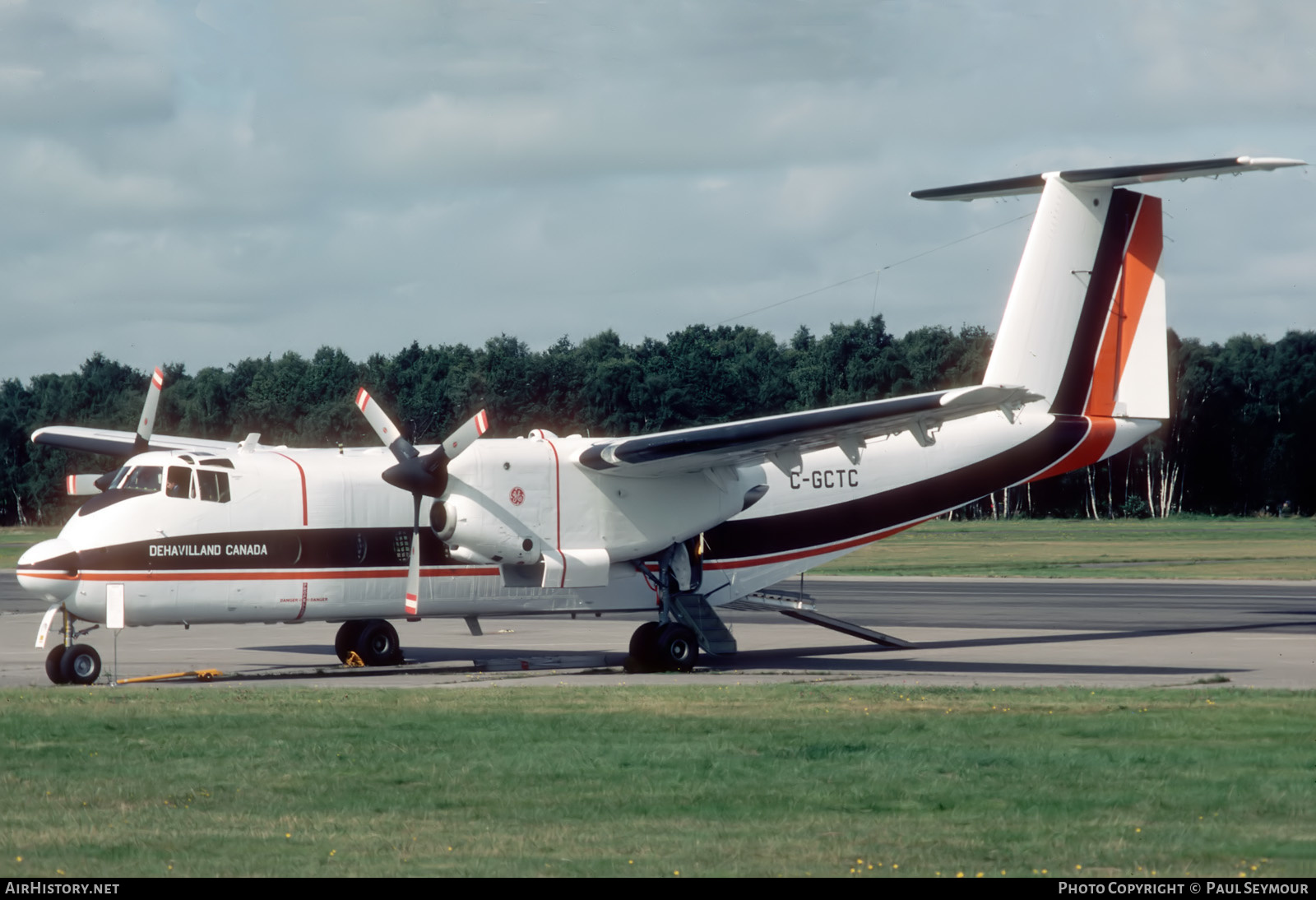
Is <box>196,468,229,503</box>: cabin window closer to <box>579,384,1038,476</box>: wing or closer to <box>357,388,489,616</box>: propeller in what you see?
<box>357,388,489,616</box>: propeller

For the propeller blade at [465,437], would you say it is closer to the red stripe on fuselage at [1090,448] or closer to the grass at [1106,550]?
the red stripe on fuselage at [1090,448]

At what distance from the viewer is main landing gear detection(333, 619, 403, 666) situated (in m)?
23.9

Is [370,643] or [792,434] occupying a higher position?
[792,434]

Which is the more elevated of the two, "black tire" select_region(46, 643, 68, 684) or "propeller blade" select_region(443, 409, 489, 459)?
"propeller blade" select_region(443, 409, 489, 459)

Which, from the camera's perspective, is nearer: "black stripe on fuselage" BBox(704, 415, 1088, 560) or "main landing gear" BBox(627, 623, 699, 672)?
"main landing gear" BBox(627, 623, 699, 672)

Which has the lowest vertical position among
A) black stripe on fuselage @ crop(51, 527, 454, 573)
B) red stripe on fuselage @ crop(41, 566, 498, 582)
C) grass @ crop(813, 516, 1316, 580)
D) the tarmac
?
the tarmac

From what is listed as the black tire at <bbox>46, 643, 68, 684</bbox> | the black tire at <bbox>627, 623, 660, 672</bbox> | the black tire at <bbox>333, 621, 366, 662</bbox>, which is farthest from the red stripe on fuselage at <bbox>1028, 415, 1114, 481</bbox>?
the black tire at <bbox>46, 643, 68, 684</bbox>

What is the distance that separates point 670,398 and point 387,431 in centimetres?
6108

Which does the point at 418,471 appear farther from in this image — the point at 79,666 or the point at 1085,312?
the point at 1085,312

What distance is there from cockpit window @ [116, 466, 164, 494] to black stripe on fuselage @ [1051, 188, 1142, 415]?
49.4 ft

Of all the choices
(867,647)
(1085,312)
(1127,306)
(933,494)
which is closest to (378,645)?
(867,647)

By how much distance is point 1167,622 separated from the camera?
2948cm

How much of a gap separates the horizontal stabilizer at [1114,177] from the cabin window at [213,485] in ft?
45.9

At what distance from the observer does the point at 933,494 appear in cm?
2539
